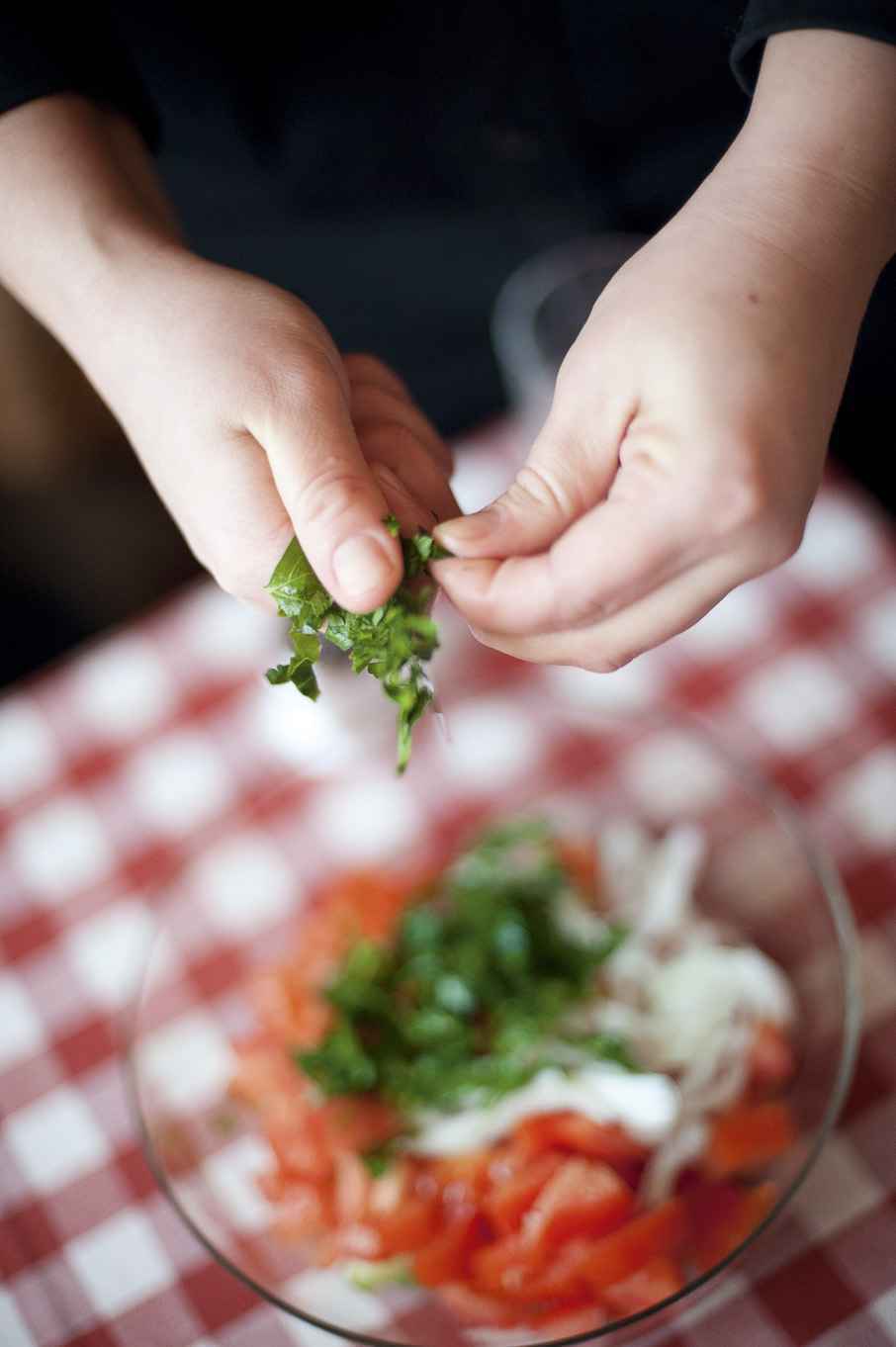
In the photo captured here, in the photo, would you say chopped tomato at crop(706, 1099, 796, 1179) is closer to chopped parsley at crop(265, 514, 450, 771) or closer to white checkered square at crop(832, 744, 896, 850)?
white checkered square at crop(832, 744, 896, 850)

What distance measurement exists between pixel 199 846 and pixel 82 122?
814 mm

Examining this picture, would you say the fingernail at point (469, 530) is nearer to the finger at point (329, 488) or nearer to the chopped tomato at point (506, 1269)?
the finger at point (329, 488)

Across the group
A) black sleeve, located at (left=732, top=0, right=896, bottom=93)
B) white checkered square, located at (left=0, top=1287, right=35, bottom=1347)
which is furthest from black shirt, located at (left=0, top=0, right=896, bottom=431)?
white checkered square, located at (left=0, top=1287, right=35, bottom=1347)

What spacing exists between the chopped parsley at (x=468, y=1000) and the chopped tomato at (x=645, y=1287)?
174 millimetres

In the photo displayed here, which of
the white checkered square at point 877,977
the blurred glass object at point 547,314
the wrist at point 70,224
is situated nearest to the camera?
the wrist at point 70,224

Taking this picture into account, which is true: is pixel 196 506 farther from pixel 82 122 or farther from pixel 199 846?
pixel 199 846

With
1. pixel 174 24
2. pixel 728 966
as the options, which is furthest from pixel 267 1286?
pixel 174 24

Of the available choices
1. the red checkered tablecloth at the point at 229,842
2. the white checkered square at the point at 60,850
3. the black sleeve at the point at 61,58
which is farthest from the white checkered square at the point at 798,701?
the black sleeve at the point at 61,58

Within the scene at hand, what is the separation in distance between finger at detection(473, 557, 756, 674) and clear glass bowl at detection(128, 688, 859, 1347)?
0.44 meters

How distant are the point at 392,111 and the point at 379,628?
3.53 ft

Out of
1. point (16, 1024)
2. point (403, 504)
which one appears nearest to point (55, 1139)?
point (16, 1024)

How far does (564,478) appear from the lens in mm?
747

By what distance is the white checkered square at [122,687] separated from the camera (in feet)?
4.84

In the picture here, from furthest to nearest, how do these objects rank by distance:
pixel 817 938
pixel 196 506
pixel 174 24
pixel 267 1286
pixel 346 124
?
pixel 346 124, pixel 174 24, pixel 817 938, pixel 267 1286, pixel 196 506
